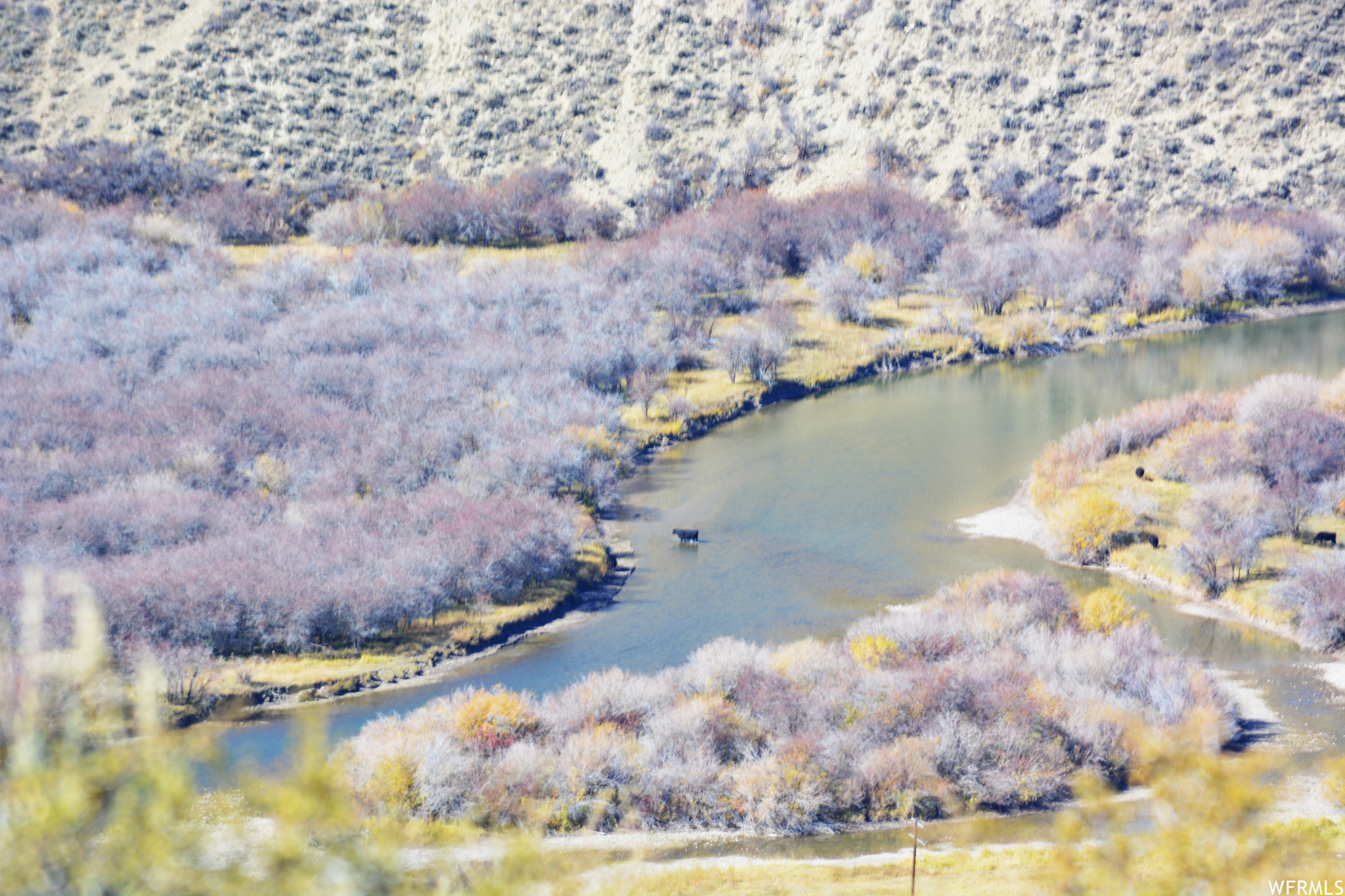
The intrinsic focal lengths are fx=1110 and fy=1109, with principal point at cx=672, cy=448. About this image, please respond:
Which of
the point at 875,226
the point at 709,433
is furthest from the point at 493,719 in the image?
the point at 875,226

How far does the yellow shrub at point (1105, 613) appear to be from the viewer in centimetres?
2459

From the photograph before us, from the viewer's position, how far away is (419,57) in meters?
83.1

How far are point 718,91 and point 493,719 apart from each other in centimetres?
6580

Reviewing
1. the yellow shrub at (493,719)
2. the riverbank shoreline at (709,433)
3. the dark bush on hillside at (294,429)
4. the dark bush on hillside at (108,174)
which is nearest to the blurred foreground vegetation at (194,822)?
the yellow shrub at (493,719)

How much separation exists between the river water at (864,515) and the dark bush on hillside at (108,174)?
4416 centimetres

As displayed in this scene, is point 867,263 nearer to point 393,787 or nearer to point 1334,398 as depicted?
point 1334,398

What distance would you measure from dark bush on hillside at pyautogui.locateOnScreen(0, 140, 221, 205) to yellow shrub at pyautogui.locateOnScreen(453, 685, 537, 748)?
187ft

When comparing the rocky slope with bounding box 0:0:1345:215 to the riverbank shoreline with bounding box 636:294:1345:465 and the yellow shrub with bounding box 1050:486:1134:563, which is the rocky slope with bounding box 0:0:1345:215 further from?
the yellow shrub with bounding box 1050:486:1134:563

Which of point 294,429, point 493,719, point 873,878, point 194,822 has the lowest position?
point 873,878

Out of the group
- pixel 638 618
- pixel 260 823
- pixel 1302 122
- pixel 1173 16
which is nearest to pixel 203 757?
pixel 260 823

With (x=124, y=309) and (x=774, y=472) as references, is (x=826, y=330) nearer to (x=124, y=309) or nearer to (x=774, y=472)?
(x=774, y=472)

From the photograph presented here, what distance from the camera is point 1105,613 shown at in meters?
24.8

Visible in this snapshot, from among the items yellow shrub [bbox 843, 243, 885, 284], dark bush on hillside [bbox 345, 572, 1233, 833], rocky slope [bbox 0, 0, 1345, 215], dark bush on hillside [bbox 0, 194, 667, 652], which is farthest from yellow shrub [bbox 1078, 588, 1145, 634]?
rocky slope [bbox 0, 0, 1345, 215]

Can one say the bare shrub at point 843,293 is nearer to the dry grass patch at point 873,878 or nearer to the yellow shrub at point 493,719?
the yellow shrub at point 493,719
